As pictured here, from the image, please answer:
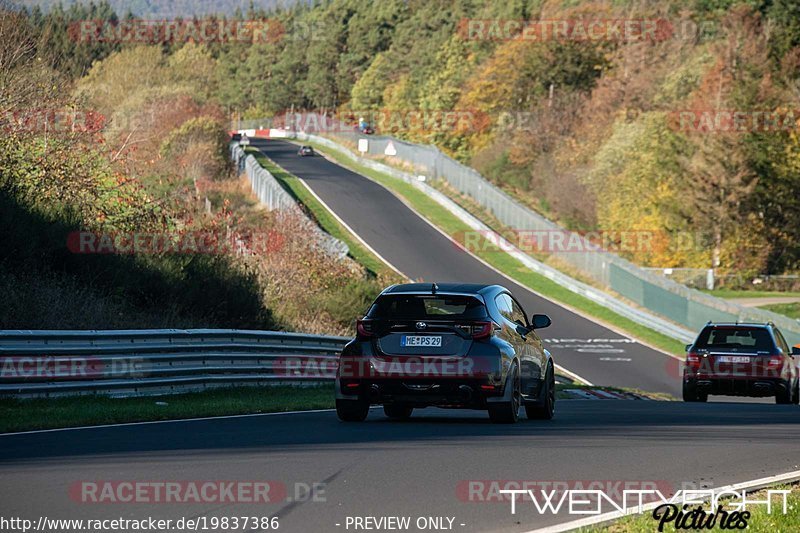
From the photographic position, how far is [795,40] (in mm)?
86688

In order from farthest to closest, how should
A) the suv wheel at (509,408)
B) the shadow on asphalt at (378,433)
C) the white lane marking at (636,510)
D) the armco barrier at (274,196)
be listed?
1. the armco barrier at (274,196)
2. the suv wheel at (509,408)
3. the shadow on asphalt at (378,433)
4. the white lane marking at (636,510)

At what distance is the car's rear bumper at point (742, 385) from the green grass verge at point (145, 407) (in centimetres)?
688

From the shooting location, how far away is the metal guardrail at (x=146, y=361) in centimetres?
1563

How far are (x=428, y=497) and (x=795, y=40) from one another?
84.7 meters

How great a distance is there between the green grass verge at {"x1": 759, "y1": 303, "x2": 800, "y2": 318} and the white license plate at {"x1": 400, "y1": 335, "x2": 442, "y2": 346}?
45539mm

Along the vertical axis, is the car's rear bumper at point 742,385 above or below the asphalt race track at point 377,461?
below

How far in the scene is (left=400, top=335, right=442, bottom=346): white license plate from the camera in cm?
1348

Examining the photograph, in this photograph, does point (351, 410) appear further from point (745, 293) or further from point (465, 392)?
point (745, 293)

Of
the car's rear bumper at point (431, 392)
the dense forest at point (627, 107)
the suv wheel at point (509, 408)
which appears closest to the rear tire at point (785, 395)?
the suv wheel at point (509, 408)

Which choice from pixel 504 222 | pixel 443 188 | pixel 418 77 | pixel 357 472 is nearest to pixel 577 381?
pixel 357 472

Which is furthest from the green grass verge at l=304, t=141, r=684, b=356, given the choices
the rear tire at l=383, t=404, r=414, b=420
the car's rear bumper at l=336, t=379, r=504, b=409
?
the car's rear bumper at l=336, t=379, r=504, b=409

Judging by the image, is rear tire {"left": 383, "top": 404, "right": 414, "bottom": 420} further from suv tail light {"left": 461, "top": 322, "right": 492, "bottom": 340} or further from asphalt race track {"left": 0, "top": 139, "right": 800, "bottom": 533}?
suv tail light {"left": 461, "top": 322, "right": 492, "bottom": 340}

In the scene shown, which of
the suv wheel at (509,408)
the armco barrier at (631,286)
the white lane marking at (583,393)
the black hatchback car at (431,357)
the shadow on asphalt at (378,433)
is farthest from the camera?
the armco barrier at (631,286)

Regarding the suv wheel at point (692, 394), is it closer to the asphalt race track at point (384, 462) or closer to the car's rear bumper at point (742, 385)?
the car's rear bumper at point (742, 385)
